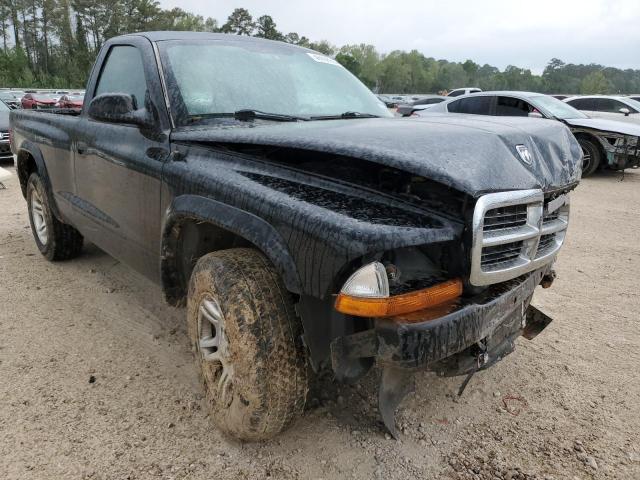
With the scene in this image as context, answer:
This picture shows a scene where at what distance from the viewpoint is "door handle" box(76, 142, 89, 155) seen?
3457 mm

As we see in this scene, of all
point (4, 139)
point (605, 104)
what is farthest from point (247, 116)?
point (605, 104)

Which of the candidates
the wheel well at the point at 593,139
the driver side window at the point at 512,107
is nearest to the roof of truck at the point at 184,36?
the driver side window at the point at 512,107

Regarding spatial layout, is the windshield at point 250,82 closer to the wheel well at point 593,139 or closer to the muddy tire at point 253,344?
the muddy tire at point 253,344

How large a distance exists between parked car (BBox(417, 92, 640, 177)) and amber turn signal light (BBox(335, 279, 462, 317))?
332 inches

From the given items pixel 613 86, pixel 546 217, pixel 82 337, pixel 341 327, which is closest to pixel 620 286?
pixel 546 217

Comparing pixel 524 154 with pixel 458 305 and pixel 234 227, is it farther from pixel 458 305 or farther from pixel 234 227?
pixel 234 227

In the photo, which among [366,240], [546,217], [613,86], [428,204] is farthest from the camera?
[613,86]

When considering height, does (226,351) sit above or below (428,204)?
below

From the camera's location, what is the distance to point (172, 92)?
2734mm

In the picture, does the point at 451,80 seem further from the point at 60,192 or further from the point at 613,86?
the point at 60,192

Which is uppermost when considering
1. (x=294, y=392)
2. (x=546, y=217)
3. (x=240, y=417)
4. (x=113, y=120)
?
(x=113, y=120)

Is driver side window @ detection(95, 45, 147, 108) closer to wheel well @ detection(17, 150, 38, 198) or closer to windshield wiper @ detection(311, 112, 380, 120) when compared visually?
windshield wiper @ detection(311, 112, 380, 120)

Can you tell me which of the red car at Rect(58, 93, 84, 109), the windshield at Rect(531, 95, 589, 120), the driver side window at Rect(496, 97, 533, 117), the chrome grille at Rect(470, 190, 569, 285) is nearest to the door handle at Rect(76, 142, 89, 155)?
the red car at Rect(58, 93, 84, 109)

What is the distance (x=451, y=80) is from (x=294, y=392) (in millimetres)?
103172
